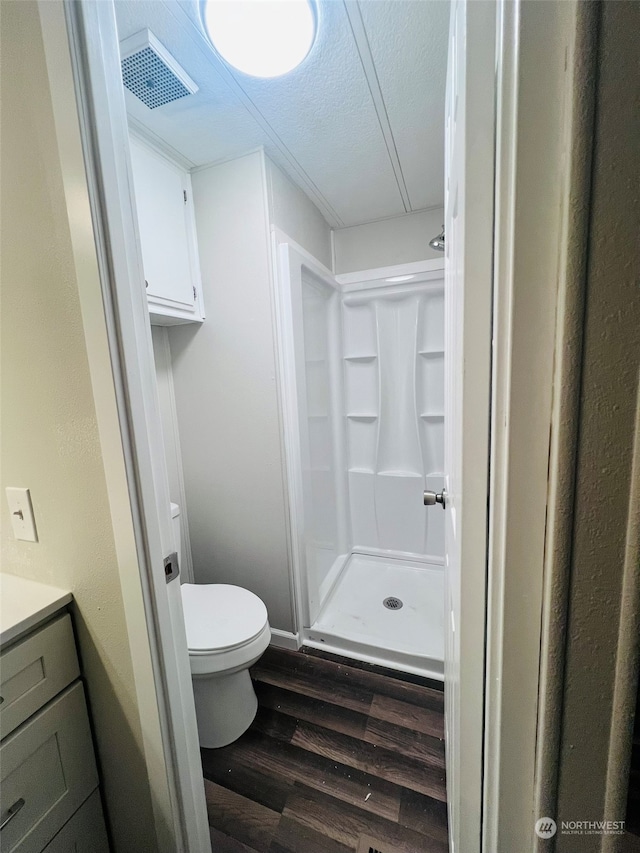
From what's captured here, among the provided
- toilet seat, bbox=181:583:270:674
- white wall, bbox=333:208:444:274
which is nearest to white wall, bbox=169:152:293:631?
toilet seat, bbox=181:583:270:674

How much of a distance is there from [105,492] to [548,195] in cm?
83

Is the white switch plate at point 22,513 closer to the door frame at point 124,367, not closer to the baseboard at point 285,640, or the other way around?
the door frame at point 124,367

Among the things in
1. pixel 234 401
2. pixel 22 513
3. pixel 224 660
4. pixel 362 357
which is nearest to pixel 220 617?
pixel 224 660

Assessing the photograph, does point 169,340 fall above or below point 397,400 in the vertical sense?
above

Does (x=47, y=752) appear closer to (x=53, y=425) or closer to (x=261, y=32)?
(x=53, y=425)

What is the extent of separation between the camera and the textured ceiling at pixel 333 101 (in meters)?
0.94

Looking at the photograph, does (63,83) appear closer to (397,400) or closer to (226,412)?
(226,412)

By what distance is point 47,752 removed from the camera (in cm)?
70

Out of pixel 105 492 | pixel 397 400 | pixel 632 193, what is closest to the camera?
pixel 632 193

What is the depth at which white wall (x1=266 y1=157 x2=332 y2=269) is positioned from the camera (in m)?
1.53

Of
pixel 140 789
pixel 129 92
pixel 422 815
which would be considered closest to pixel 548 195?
pixel 140 789

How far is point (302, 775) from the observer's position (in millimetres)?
1153

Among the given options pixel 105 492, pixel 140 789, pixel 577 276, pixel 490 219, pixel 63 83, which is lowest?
pixel 140 789

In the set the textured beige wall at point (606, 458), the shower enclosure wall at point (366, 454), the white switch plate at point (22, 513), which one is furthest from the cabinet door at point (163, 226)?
the textured beige wall at point (606, 458)
